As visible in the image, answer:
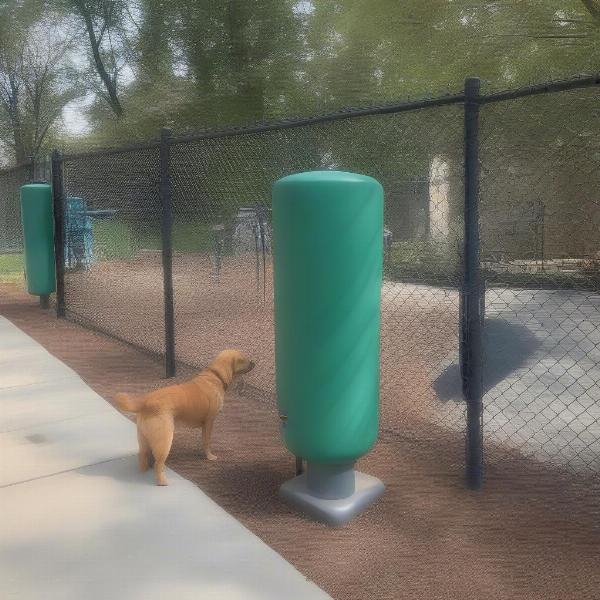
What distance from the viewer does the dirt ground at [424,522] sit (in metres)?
2.49

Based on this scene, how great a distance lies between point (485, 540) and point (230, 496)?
47.9 inches

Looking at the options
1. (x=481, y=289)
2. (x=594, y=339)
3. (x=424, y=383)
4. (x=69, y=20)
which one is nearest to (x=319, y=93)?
(x=69, y=20)

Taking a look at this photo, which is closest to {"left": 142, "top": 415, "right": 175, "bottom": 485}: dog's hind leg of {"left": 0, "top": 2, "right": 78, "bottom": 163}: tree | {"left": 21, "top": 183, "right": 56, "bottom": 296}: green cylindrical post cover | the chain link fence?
the chain link fence

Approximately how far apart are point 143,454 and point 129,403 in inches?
14.5

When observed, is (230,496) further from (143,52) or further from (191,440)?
(143,52)

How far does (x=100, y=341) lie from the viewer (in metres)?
6.96

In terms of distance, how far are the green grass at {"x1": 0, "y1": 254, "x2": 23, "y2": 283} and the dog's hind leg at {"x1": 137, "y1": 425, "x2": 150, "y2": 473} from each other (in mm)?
10241

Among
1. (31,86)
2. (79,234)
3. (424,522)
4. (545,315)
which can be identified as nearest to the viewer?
(424,522)

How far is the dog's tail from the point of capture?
316cm

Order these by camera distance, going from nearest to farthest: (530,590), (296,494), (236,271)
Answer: (530,590) < (296,494) < (236,271)

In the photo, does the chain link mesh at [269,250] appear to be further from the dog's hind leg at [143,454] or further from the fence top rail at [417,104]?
the dog's hind leg at [143,454]

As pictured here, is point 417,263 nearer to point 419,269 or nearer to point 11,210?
point 419,269

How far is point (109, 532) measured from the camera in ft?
9.23

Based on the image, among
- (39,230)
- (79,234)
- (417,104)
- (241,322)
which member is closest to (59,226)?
(39,230)
